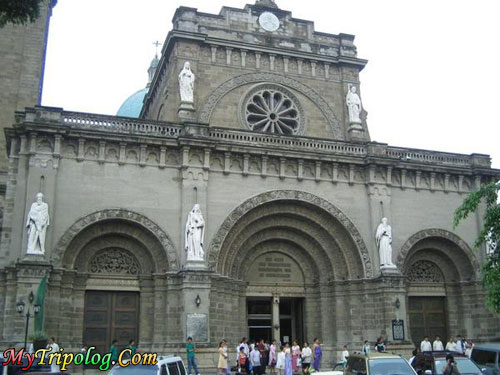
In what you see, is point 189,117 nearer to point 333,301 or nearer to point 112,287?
point 112,287

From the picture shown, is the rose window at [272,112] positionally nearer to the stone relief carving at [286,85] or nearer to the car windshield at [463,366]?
the stone relief carving at [286,85]

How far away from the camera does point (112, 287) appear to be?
85.7 ft

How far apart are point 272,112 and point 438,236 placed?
11.5 m

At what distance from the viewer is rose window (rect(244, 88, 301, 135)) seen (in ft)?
107

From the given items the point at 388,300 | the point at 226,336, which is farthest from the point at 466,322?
the point at 226,336

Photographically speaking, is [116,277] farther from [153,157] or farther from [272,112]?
[272,112]

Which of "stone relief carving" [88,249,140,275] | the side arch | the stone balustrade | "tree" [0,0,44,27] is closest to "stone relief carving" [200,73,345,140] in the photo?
the stone balustrade

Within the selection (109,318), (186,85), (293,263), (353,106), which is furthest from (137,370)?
(353,106)

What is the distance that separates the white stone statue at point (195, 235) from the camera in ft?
85.0

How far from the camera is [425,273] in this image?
31.8 meters

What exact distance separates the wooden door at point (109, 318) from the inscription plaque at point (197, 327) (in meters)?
2.91

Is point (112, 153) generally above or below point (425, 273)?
above

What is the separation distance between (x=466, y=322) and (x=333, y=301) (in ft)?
25.4

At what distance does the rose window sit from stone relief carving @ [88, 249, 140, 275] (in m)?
10.5
